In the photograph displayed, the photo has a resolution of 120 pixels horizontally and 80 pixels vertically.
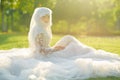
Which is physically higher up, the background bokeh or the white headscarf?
the white headscarf

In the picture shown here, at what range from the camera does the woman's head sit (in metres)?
11.1

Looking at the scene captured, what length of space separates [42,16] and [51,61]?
162 cm

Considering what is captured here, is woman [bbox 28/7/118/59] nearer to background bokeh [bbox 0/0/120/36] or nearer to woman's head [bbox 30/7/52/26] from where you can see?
woman's head [bbox 30/7/52/26]

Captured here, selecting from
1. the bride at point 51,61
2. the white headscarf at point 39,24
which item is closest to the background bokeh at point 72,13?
the white headscarf at point 39,24

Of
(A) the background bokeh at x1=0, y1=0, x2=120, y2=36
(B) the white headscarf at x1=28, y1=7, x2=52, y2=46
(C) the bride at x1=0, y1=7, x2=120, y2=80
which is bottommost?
(A) the background bokeh at x1=0, y1=0, x2=120, y2=36

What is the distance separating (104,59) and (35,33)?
241 centimetres

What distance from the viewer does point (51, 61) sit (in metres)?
10.6

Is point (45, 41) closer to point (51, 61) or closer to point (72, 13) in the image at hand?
point (51, 61)

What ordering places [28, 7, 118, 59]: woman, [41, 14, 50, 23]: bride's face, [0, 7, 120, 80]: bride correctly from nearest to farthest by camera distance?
[0, 7, 120, 80]: bride < [28, 7, 118, 59]: woman < [41, 14, 50, 23]: bride's face

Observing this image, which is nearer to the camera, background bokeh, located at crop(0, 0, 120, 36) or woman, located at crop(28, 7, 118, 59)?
woman, located at crop(28, 7, 118, 59)

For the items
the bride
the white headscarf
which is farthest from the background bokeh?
the bride

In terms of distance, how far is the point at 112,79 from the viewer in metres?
9.11

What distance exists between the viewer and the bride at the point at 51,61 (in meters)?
9.12

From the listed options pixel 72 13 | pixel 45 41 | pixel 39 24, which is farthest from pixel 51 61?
pixel 72 13
